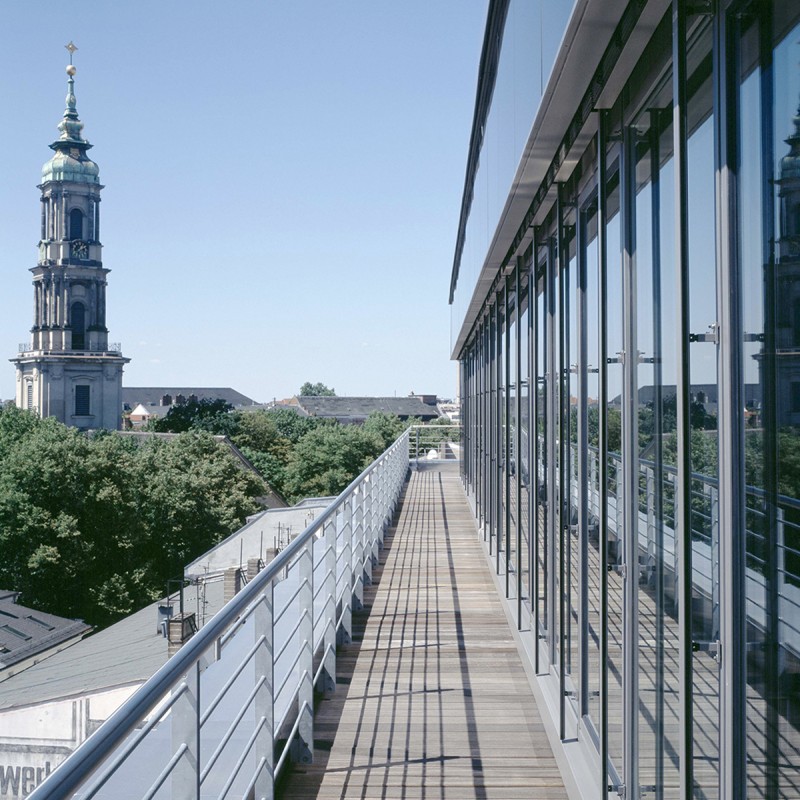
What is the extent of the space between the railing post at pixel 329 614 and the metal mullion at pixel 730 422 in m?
3.07

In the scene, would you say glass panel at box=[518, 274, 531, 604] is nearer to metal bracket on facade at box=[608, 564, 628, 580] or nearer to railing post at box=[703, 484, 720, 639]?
metal bracket on facade at box=[608, 564, 628, 580]

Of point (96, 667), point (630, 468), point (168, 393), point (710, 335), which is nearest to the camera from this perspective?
point (710, 335)

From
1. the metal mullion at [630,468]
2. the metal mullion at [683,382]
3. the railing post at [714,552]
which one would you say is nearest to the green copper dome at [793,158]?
the metal mullion at [683,382]

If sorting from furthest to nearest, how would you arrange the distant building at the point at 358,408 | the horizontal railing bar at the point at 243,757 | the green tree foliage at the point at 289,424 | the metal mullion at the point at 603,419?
the distant building at the point at 358,408, the green tree foliage at the point at 289,424, the metal mullion at the point at 603,419, the horizontal railing bar at the point at 243,757

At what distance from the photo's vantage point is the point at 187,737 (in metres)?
1.91

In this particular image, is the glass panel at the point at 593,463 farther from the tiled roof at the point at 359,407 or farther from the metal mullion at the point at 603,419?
the tiled roof at the point at 359,407

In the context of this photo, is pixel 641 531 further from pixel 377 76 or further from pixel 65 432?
pixel 65 432

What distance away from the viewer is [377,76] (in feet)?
41.1

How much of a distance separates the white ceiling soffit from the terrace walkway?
7.98ft

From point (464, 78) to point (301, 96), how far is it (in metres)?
8.00

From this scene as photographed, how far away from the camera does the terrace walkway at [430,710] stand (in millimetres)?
3541

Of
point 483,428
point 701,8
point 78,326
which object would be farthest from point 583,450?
point 78,326

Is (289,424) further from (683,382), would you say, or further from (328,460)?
(683,382)

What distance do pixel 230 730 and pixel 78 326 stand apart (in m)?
76.1
